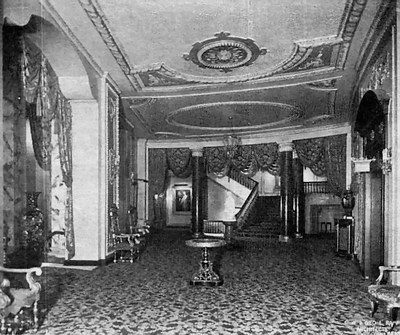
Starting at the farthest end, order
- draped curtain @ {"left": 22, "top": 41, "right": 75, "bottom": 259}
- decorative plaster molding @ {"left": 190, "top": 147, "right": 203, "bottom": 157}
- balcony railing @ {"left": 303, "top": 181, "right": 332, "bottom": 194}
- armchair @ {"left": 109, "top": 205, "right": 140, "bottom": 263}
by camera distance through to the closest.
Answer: balcony railing @ {"left": 303, "top": 181, "right": 332, "bottom": 194} < decorative plaster molding @ {"left": 190, "top": 147, "right": 203, "bottom": 157} < armchair @ {"left": 109, "top": 205, "right": 140, "bottom": 263} < draped curtain @ {"left": 22, "top": 41, "right": 75, "bottom": 259}

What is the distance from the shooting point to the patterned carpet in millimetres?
4258

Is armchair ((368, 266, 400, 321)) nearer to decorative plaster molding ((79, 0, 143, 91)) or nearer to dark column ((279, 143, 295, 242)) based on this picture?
decorative plaster molding ((79, 0, 143, 91))

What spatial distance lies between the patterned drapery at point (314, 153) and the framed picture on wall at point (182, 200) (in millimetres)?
7217

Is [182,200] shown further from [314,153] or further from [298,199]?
[314,153]

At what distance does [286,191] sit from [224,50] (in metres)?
7.22

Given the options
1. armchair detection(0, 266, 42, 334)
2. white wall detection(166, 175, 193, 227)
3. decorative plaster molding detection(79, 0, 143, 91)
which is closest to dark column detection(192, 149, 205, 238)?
white wall detection(166, 175, 193, 227)

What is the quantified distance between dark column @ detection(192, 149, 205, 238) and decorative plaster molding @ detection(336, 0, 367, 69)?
8.39 m

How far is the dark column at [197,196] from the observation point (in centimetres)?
1409

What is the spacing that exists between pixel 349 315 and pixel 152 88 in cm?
578

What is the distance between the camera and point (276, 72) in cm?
733

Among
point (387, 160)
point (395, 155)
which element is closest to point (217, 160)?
point (387, 160)

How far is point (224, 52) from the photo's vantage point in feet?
21.0

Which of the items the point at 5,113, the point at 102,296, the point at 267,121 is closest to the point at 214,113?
the point at 267,121

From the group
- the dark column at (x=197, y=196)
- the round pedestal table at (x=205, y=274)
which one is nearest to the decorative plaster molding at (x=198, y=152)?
the dark column at (x=197, y=196)
